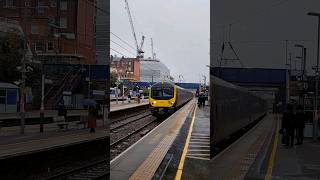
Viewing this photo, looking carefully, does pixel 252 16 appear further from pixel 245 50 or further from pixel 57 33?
pixel 57 33

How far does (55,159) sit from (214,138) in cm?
755

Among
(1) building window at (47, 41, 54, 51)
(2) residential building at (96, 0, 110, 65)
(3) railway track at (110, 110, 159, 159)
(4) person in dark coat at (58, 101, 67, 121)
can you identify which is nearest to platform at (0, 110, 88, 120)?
(4) person in dark coat at (58, 101, 67, 121)

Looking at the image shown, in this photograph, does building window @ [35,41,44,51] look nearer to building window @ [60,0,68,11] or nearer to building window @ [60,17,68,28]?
building window @ [60,17,68,28]

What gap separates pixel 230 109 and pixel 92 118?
3.34ft

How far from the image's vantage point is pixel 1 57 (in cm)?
361

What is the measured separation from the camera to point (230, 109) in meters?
3.32

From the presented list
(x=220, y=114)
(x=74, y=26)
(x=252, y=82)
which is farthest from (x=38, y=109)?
(x=252, y=82)

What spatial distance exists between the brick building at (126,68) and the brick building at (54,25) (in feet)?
0.91

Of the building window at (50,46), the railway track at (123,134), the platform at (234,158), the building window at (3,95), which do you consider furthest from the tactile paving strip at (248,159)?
the building window at (3,95)

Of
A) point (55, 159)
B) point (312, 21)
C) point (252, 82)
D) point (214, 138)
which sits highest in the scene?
point (312, 21)

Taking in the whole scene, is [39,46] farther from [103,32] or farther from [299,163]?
[299,163]

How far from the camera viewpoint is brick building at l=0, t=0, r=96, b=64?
348 centimetres

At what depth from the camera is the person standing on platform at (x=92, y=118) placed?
3.30 m

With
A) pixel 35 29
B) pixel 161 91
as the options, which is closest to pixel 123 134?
pixel 161 91
